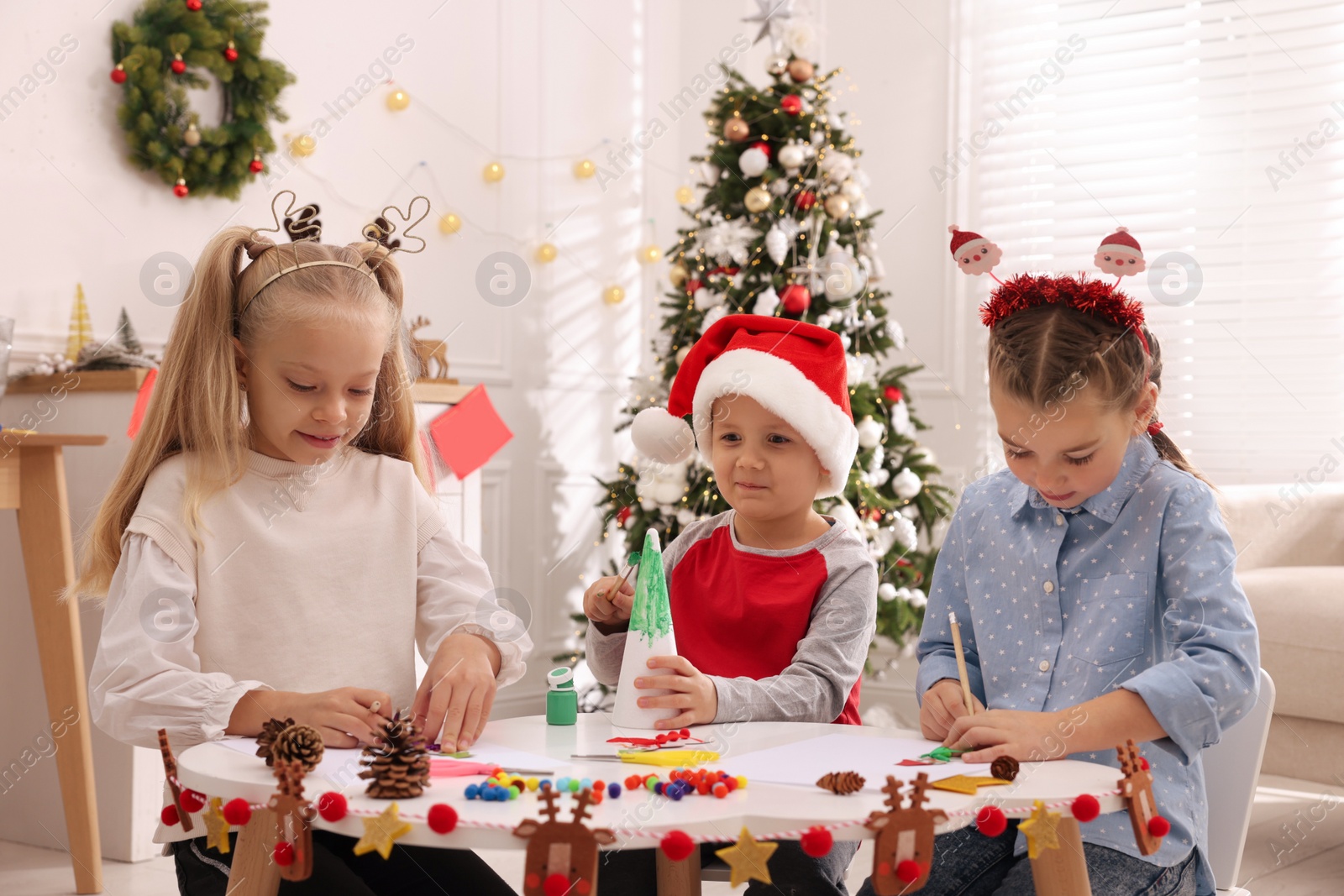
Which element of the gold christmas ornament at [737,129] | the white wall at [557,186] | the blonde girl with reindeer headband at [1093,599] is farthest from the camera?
the white wall at [557,186]

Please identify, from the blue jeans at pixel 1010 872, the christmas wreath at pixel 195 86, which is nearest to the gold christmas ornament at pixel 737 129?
the christmas wreath at pixel 195 86

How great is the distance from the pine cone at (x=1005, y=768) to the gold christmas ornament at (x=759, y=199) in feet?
9.18

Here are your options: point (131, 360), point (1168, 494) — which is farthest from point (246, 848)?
point (131, 360)

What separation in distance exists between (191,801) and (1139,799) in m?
0.79

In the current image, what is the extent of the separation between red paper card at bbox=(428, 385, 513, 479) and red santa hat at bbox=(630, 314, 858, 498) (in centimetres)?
172

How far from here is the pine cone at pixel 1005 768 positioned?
99 centimetres

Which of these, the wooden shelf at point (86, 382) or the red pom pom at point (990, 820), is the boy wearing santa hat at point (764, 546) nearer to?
the red pom pom at point (990, 820)

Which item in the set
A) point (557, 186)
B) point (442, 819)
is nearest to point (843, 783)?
point (442, 819)

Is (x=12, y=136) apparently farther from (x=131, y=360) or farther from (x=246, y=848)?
(x=246, y=848)

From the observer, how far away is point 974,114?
176 inches

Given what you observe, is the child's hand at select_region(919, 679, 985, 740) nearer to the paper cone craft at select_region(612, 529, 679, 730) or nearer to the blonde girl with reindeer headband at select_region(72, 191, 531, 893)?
the paper cone craft at select_region(612, 529, 679, 730)

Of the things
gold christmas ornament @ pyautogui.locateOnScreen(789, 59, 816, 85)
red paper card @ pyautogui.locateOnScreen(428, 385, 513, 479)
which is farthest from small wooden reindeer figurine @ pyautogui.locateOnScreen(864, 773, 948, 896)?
gold christmas ornament @ pyautogui.locateOnScreen(789, 59, 816, 85)

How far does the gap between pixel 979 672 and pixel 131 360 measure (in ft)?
7.41

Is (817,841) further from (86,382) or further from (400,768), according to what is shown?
(86,382)
